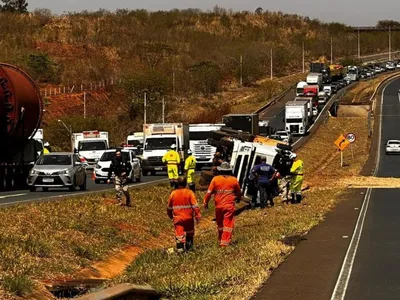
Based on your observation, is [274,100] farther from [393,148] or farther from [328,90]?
[393,148]

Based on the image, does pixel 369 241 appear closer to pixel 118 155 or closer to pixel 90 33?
pixel 118 155

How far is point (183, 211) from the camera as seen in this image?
1883 cm

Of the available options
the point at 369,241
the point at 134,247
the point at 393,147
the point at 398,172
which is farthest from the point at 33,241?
the point at 393,147

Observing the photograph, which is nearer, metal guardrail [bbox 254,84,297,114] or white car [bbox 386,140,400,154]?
white car [bbox 386,140,400,154]

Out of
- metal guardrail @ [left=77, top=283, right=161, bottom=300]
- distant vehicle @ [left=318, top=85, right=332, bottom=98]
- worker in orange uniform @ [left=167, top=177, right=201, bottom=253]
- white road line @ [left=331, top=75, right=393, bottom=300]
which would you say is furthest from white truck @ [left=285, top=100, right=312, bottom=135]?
metal guardrail @ [left=77, top=283, right=161, bottom=300]

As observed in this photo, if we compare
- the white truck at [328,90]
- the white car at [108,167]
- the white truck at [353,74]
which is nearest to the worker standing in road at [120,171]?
the white car at [108,167]

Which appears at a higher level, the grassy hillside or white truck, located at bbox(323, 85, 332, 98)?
the grassy hillside

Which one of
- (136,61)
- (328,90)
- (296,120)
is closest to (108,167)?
(296,120)

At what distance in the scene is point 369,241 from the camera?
20.1 metres

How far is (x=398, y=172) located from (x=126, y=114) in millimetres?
60698

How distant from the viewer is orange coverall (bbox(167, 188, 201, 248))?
18688 mm

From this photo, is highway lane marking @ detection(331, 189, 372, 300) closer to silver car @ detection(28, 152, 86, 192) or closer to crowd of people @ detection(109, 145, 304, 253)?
crowd of people @ detection(109, 145, 304, 253)

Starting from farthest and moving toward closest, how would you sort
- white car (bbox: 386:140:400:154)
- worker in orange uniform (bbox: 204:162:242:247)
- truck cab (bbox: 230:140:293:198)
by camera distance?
white car (bbox: 386:140:400:154) < truck cab (bbox: 230:140:293:198) < worker in orange uniform (bbox: 204:162:242:247)

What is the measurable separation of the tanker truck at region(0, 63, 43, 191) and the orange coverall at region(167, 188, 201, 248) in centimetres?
1608
